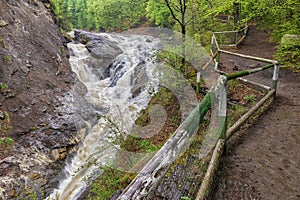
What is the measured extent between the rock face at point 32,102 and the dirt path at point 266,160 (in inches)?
212

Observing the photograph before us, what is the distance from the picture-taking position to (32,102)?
957 centimetres

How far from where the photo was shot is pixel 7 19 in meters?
11.7

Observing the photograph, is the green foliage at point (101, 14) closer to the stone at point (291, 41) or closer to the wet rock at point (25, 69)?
the wet rock at point (25, 69)

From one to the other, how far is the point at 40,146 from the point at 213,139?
6.38 m

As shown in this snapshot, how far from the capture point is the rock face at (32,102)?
6.90m

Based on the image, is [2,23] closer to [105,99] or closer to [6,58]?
[6,58]

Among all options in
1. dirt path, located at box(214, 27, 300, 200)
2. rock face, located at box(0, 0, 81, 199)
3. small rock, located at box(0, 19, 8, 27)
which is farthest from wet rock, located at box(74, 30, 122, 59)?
dirt path, located at box(214, 27, 300, 200)

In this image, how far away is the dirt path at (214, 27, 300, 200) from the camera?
3203 millimetres

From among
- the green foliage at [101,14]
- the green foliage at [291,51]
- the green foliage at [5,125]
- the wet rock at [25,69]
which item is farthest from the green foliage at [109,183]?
the green foliage at [101,14]

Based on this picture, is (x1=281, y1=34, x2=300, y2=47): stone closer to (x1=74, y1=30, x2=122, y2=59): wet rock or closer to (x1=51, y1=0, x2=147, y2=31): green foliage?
(x1=74, y1=30, x2=122, y2=59): wet rock

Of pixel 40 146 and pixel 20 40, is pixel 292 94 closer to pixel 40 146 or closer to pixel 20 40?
pixel 40 146

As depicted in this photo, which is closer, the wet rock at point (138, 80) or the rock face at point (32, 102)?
the rock face at point (32, 102)

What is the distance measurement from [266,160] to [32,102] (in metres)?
9.03

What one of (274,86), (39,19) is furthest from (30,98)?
(274,86)
